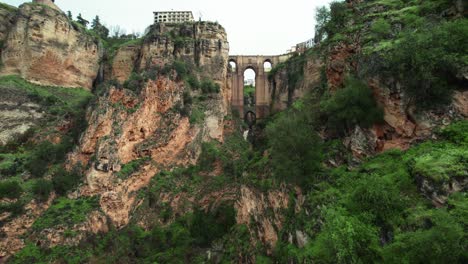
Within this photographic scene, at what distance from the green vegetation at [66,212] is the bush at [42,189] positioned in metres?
0.99

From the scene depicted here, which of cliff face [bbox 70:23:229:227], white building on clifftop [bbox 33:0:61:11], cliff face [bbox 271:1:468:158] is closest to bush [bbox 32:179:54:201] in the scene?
cliff face [bbox 70:23:229:227]

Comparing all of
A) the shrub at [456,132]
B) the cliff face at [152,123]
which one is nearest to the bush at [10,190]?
the cliff face at [152,123]

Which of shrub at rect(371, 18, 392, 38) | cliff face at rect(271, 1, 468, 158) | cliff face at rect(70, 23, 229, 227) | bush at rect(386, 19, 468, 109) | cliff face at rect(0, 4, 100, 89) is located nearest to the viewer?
bush at rect(386, 19, 468, 109)

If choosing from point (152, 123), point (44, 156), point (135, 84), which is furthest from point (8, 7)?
point (152, 123)

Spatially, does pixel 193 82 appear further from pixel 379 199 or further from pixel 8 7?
pixel 379 199

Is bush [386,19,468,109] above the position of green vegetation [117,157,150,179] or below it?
above

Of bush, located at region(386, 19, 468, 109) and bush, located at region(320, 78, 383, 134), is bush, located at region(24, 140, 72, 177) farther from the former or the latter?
bush, located at region(386, 19, 468, 109)

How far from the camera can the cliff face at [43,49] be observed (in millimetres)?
46562

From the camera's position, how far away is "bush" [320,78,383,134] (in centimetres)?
2031

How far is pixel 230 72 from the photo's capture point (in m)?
55.2

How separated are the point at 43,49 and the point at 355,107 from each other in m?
41.1

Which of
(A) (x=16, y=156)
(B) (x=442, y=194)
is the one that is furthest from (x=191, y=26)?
(B) (x=442, y=194)

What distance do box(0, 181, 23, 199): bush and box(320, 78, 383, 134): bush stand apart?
26.5 meters

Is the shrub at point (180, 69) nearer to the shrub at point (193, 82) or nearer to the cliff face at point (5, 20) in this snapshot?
the shrub at point (193, 82)
